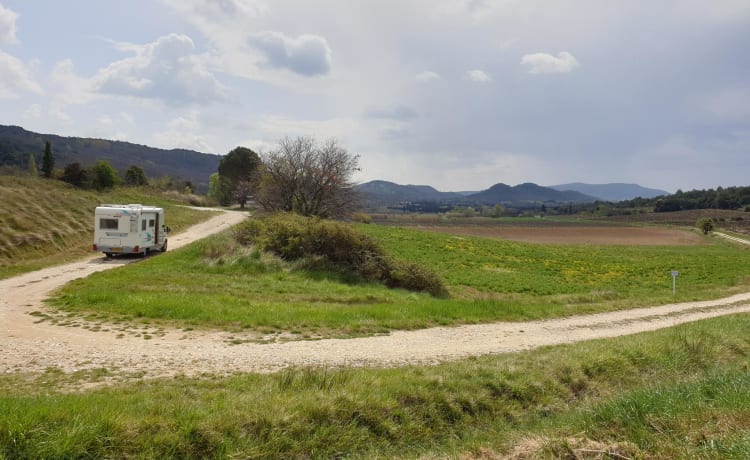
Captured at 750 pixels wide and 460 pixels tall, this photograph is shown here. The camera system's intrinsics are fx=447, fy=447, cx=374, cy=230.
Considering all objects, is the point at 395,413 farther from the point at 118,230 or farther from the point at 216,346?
the point at 118,230

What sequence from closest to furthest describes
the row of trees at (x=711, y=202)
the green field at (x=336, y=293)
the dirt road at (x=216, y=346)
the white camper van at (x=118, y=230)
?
the dirt road at (x=216, y=346), the green field at (x=336, y=293), the white camper van at (x=118, y=230), the row of trees at (x=711, y=202)

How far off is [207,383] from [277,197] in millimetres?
34667

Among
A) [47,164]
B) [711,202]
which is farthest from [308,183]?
[711,202]

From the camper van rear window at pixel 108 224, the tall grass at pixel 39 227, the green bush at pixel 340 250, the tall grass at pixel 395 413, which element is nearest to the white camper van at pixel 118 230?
the camper van rear window at pixel 108 224

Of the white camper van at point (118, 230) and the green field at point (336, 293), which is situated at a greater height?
the white camper van at point (118, 230)

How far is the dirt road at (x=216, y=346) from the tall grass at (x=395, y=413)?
89cm

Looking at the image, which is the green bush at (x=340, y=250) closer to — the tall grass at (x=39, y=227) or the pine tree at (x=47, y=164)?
the tall grass at (x=39, y=227)

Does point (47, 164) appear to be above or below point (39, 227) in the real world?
above

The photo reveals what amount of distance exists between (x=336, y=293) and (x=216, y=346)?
7.17 metres

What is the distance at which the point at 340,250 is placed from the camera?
22109 millimetres

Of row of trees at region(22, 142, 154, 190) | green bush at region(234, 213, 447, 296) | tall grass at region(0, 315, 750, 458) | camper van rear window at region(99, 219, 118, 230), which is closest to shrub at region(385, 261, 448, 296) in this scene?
green bush at region(234, 213, 447, 296)

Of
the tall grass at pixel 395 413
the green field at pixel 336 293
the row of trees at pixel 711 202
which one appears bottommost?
the green field at pixel 336 293

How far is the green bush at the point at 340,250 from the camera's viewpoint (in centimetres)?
2028

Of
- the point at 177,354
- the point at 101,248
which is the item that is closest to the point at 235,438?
the point at 177,354
